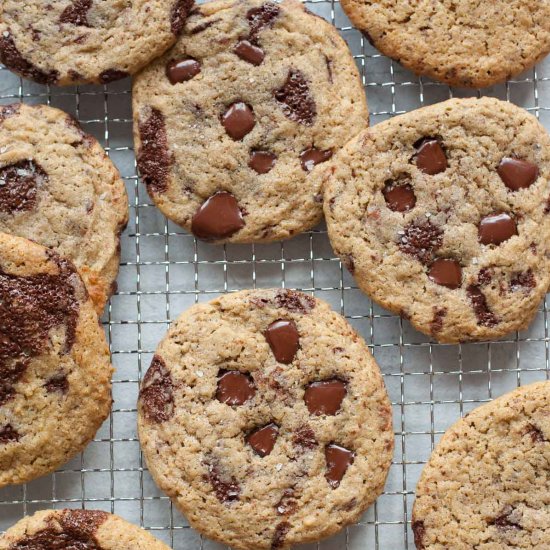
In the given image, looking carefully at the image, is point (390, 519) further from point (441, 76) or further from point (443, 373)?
point (441, 76)

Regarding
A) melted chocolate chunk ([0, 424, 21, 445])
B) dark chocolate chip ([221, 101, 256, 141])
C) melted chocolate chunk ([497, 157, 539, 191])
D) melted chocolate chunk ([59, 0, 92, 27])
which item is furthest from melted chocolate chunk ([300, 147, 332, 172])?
melted chocolate chunk ([0, 424, 21, 445])

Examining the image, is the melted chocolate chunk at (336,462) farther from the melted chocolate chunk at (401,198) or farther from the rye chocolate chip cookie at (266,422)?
the melted chocolate chunk at (401,198)

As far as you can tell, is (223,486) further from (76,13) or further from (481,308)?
(76,13)

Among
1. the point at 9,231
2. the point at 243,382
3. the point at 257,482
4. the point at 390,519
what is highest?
the point at 9,231

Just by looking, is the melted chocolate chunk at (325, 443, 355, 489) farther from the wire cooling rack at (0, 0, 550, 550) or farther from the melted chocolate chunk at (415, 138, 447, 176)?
the melted chocolate chunk at (415, 138, 447, 176)

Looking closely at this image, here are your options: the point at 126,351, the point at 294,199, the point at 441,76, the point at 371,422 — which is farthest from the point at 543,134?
the point at 126,351

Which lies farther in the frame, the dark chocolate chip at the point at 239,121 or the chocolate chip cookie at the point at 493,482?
the dark chocolate chip at the point at 239,121

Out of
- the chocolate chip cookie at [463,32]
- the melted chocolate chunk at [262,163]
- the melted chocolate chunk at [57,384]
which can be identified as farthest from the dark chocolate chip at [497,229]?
the melted chocolate chunk at [57,384]
